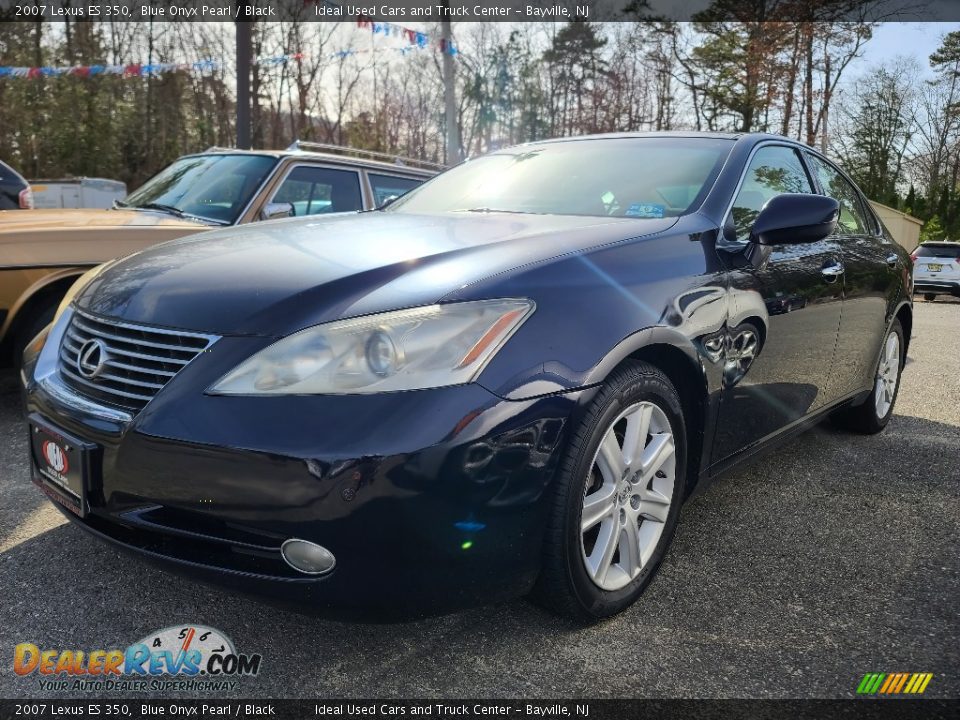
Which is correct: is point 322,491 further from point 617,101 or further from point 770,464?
point 617,101

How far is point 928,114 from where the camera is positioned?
41.0 m

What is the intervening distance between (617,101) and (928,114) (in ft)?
64.6

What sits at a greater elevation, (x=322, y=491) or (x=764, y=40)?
(x=764, y=40)

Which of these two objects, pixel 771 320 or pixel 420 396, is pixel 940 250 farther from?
pixel 420 396

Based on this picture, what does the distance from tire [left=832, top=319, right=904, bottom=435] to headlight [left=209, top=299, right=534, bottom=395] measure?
2.96 meters

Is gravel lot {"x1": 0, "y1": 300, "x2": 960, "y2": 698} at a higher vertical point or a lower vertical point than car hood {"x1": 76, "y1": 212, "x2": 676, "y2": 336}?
lower

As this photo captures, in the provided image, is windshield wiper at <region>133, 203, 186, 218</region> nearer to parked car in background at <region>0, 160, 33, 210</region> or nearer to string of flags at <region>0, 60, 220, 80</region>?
parked car in background at <region>0, 160, 33, 210</region>

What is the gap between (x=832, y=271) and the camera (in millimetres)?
3164

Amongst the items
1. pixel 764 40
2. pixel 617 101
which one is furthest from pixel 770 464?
pixel 617 101

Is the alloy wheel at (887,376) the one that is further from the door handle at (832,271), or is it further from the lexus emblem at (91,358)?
the lexus emblem at (91,358)

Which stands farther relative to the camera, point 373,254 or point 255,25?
point 255,25

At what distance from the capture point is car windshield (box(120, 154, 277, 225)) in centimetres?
471

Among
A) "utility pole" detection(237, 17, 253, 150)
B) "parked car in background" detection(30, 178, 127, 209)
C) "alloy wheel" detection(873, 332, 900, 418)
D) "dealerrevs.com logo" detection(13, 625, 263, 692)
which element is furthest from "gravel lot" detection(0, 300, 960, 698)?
"parked car in background" detection(30, 178, 127, 209)

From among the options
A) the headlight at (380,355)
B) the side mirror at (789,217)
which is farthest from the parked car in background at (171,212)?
the side mirror at (789,217)
